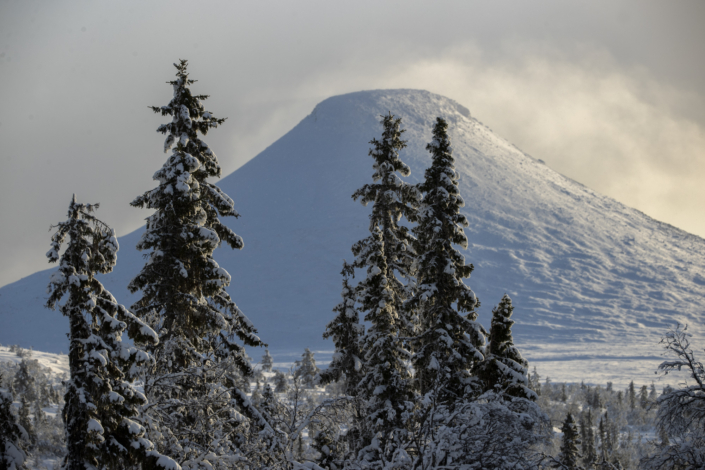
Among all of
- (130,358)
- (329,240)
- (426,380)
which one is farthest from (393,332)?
(329,240)

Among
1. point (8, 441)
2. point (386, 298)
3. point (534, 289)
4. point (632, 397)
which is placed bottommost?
point (632, 397)

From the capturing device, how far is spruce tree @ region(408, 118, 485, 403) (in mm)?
17406

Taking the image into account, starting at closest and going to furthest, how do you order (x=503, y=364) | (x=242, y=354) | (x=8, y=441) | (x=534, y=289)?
(x=8, y=441), (x=242, y=354), (x=503, y=364), (x=534, y=289)

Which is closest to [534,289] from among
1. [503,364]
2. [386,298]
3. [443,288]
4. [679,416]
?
[503,364]

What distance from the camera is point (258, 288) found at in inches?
7195

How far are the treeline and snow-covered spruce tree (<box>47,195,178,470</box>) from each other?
0.03 m

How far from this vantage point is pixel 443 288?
1777cm

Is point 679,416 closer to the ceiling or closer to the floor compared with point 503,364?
closer to the floor

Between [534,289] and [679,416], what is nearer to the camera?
[679,416]

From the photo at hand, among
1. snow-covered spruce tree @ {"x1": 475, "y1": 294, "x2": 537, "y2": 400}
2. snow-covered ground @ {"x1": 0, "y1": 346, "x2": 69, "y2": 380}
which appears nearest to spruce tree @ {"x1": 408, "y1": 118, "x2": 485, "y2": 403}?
snow-covered spruce tree @ {"x1": 475, "y1": 294, "x2": 537, "y2": 400}

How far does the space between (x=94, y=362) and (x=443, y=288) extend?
435 inches

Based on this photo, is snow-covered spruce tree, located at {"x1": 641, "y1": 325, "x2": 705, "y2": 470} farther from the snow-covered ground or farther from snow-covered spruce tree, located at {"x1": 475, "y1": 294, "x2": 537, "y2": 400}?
the snow-covered ground

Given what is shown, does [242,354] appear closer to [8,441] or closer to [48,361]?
[8,441]

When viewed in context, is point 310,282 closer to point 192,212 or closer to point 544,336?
point 544,336
